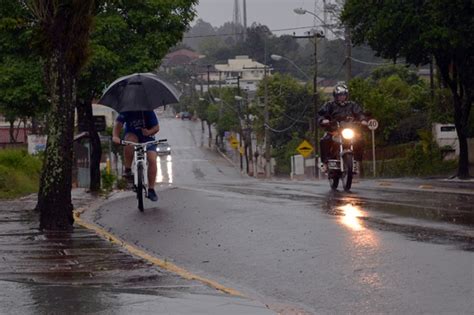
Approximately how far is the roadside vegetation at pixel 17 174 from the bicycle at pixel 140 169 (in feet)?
21.2

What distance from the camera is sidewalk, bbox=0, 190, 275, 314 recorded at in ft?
23.7

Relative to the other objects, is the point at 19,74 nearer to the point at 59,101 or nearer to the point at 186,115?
the point at 59,101

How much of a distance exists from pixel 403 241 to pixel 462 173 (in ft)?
96.4

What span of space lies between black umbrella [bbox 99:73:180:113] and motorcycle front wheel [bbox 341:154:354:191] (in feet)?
11.3

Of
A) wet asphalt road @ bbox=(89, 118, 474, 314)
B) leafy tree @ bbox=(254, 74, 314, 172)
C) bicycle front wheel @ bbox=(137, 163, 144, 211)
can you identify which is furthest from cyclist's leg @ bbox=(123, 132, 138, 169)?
leafy tree @ bbox=(254, 74, 314, 172)

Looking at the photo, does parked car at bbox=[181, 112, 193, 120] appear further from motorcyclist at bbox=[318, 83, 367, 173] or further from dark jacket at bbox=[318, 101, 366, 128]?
dark jacket at bbox=[318, 101, 366, 128]

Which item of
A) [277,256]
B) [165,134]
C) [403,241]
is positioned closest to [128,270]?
[277,256]

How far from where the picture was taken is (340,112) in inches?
696

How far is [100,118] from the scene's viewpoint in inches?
1085

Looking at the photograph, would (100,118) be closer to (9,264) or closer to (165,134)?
(9,264)

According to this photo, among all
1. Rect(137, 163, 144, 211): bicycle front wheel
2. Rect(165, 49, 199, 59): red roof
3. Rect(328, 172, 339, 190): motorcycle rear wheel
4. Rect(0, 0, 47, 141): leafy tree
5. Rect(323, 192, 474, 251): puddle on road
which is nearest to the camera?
Rect(323, 192, 474, 251): puddle on road

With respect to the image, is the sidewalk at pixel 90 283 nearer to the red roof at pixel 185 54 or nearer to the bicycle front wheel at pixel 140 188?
the bicycle front wheel at pixel 140 188

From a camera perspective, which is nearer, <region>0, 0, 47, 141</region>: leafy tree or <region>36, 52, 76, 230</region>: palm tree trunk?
<region>36, 52, 76, 230</region>: palm tree trunk

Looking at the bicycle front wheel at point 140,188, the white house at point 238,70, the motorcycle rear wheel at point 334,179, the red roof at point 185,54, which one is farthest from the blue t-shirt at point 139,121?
the red roof at point 185,54
